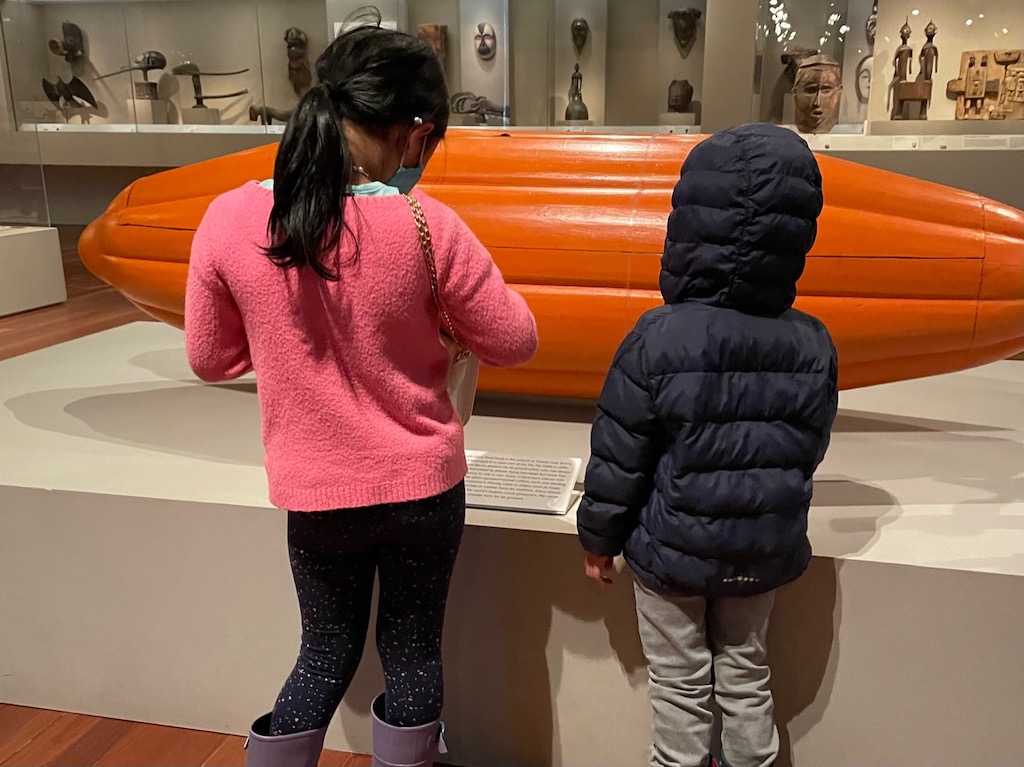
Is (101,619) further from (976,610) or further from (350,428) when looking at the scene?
(976,610)

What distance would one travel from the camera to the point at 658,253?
6.81 feet

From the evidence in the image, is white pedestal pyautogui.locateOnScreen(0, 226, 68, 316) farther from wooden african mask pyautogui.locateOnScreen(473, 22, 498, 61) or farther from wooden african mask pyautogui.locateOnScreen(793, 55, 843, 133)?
wooden african mask pyautogui.locateOnScreen(793, 55, 843, 133)

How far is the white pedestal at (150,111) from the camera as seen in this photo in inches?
225

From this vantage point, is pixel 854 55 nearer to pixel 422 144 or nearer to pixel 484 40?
pixel 484 40

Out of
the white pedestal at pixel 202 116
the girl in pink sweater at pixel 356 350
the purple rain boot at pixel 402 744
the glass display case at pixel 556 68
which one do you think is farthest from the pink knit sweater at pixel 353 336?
the white pedestal at pixel 202 116

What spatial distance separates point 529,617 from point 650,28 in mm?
3594

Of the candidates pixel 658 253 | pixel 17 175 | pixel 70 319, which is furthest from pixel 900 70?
pixel 17 175

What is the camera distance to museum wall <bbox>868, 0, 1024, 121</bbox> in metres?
3.63

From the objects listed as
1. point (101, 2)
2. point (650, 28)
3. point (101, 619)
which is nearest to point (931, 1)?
point (650, 28)

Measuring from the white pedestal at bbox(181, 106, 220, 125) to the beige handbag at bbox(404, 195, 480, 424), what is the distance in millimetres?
4728

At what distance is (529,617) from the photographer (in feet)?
5.51

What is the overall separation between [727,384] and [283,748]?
86 cm

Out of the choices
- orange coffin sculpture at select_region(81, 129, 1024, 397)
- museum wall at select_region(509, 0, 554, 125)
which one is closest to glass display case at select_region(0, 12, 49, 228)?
museum wall at select_region(509, 0, 554, 125)

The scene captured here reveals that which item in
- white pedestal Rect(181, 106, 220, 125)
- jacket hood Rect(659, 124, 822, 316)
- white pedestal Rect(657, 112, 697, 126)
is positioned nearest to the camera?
jacket hood Rect(659, 124, 822, 316)
